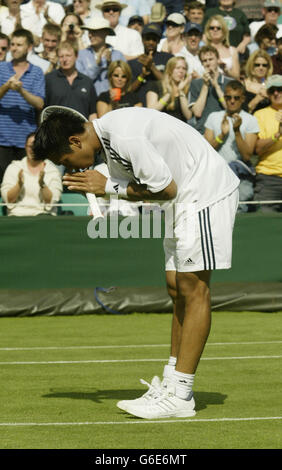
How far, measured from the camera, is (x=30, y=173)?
13.0m

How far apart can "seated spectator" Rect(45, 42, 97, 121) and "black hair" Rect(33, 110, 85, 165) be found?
7996 mm

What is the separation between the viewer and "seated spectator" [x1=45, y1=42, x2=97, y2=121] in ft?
46.4

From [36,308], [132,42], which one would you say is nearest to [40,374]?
[36,308]

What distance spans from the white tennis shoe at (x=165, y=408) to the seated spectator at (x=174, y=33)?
415 inches

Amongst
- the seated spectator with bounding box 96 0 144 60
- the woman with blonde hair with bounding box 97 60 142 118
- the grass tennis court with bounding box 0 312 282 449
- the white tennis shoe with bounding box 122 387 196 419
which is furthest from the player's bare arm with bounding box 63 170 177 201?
the seated spectator with bounding box 96 0 144 60

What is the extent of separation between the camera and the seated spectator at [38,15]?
16.5 metres

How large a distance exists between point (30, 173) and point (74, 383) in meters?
5.84

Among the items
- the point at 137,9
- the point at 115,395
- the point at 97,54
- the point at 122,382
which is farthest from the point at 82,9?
the point at 115,395

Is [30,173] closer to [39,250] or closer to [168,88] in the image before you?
[39,250]

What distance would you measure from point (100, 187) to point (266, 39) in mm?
11338

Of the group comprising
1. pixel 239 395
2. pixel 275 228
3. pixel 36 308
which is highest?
pixel 239 395

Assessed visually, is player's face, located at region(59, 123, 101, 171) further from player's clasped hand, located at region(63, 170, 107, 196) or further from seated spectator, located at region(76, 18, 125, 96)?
seated spectator, located at region(76, 18, 125, 96)

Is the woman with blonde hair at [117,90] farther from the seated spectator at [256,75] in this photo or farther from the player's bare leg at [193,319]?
the player's bare leg at [193,319]

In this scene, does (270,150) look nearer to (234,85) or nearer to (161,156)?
(234,85)
